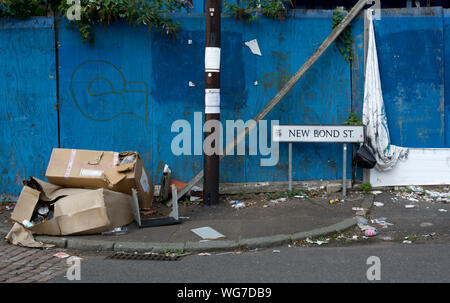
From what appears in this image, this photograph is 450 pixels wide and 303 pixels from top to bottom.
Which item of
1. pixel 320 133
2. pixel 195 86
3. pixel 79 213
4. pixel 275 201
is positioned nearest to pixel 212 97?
pixel 195 86

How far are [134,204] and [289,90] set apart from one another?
3.25 meters

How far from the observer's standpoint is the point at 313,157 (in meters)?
8.12

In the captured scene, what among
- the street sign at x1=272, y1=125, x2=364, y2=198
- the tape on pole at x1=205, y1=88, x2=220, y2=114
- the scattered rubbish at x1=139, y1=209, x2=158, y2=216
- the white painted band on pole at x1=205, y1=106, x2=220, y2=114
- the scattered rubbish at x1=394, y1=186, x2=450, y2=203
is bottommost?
the scattered rubbish at x1=139, y1=209, x2=158, y2=216

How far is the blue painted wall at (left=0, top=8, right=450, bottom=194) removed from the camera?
7.83m

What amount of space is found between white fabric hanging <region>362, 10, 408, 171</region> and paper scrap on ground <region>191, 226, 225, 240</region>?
3.34 m

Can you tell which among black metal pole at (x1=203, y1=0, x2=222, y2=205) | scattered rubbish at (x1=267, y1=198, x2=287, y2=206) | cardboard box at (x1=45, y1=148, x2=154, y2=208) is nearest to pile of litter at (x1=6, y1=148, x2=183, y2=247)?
cardboard box at (x1=45, y1=148, x2=154, y2=208)

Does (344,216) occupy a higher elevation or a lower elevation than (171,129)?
lower

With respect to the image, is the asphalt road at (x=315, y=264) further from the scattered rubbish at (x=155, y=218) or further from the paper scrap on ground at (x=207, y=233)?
the scattered rubbish at (x=155, y=218)

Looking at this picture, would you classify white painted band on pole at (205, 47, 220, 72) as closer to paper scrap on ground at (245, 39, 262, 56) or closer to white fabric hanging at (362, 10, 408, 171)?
paper scrap on ground at (245, 39, 262, 56)

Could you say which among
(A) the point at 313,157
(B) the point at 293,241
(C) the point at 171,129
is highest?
(C) the point at 171,129

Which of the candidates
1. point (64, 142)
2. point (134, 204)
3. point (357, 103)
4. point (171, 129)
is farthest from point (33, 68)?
point (357, 103)

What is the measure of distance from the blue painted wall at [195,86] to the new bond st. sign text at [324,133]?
375mm
